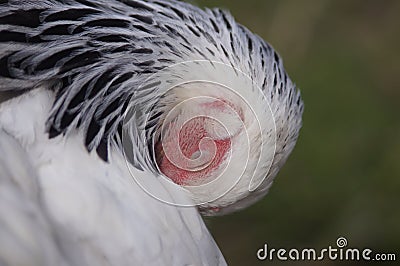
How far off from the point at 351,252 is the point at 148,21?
1.36 metres

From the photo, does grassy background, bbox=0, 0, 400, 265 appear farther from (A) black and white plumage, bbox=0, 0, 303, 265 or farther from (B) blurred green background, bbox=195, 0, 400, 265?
(A) black and white plumage, bbox=0, 0, 303, 265

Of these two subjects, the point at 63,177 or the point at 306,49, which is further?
the point at 306,49

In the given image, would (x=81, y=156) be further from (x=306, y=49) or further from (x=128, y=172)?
(x=306, y=49)

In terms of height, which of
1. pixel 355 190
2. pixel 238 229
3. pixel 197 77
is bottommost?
pixel 238 229

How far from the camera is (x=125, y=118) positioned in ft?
4.37

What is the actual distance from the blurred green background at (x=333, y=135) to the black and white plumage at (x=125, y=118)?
1.06 meters

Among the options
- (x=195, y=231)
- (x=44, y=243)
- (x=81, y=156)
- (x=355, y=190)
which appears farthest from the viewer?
(x=355, y=190)

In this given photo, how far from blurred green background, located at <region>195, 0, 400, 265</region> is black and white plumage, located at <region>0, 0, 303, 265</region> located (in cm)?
106

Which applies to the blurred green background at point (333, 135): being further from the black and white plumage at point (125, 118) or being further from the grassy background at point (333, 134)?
the black and white plumage at point (125, 118)

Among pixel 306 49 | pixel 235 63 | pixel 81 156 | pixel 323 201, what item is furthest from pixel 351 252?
pixel 81 156

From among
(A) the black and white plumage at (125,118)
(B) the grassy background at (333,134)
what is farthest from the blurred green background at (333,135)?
(A) the black and white plumage at (125,118)

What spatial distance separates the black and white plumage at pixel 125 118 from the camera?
115 centimetres

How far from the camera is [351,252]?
2.48 metres

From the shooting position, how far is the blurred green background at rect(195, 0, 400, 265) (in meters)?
2.57
